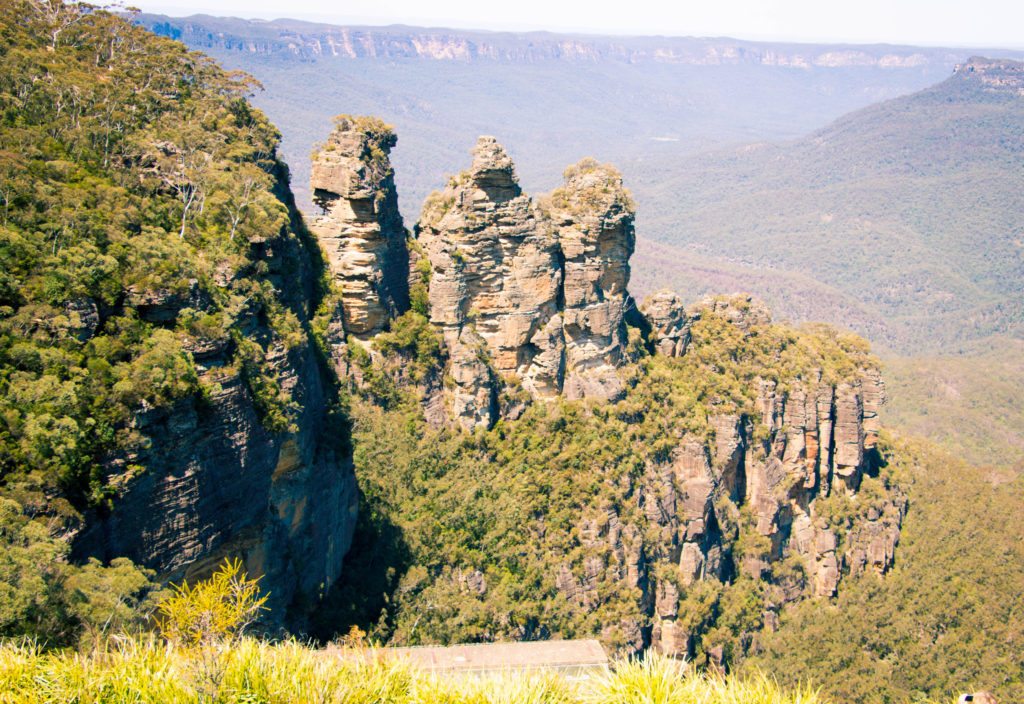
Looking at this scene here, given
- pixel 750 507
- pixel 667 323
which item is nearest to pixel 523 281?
pixel 667 323

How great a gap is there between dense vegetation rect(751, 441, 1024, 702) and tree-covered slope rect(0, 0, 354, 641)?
2825 cm

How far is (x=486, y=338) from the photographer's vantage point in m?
44.5

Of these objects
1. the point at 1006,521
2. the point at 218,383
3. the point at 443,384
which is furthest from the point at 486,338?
the point at 1006,521

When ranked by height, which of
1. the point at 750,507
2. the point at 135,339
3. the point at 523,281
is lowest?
the point at 750,507

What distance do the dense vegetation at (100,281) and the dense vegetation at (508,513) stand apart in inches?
430

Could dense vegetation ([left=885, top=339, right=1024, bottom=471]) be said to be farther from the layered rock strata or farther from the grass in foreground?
the grass in foreground

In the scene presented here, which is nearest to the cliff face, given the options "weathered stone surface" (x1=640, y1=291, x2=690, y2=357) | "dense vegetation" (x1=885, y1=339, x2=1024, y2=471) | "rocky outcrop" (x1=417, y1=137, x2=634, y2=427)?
"rocky outcrop" (x1=417, y1=137, x2=634, y2=427)

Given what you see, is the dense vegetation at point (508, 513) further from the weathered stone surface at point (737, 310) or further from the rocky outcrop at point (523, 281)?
the weathered stone surface at point (737, 310)

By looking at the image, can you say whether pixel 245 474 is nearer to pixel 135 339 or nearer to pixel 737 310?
pixel 135 339

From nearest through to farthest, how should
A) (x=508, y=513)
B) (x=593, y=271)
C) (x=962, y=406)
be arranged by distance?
1. (x=508, y=513)
2. (x=593, y=271)
3. (x=962, y=406)

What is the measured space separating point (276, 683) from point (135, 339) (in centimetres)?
1072

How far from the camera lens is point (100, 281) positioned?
2297cm

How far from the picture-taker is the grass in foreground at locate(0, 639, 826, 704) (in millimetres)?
16234

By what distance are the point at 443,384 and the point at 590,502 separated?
9.82 metres
